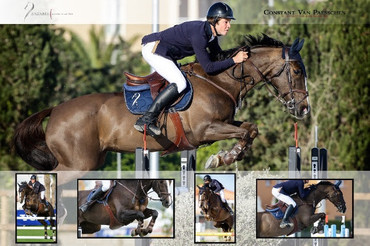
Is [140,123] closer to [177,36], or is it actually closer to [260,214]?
[177,36]

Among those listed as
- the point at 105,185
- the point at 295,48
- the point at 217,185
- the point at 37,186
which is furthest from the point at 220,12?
the point at 37,186

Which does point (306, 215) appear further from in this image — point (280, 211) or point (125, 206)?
point (125, 206)

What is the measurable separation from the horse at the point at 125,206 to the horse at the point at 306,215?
2.27 feet

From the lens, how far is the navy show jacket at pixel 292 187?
577 cm

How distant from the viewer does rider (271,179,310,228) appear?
18.9 feet

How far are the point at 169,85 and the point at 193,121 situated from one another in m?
0.32

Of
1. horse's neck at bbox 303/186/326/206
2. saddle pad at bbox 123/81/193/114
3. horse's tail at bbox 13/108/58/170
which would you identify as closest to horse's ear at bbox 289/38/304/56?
saddle pad at bbox 123/81/193/114

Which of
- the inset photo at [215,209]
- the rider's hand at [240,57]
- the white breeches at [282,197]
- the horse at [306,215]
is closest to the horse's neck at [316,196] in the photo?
the horse at [306,215]

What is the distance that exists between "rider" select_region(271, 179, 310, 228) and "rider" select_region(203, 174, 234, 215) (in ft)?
1.11

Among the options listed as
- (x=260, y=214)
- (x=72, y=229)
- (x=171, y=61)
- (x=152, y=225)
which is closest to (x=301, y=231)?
(x=260, y=214)

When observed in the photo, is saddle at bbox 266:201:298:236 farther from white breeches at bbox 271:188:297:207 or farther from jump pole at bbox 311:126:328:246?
jump pole at bbox 311:126:328:246

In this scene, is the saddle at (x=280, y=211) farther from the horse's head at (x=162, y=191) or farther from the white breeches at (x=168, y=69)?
the white breeches at (x=168, y=69)

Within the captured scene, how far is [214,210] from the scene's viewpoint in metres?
5.67

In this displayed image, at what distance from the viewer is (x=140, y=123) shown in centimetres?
593
